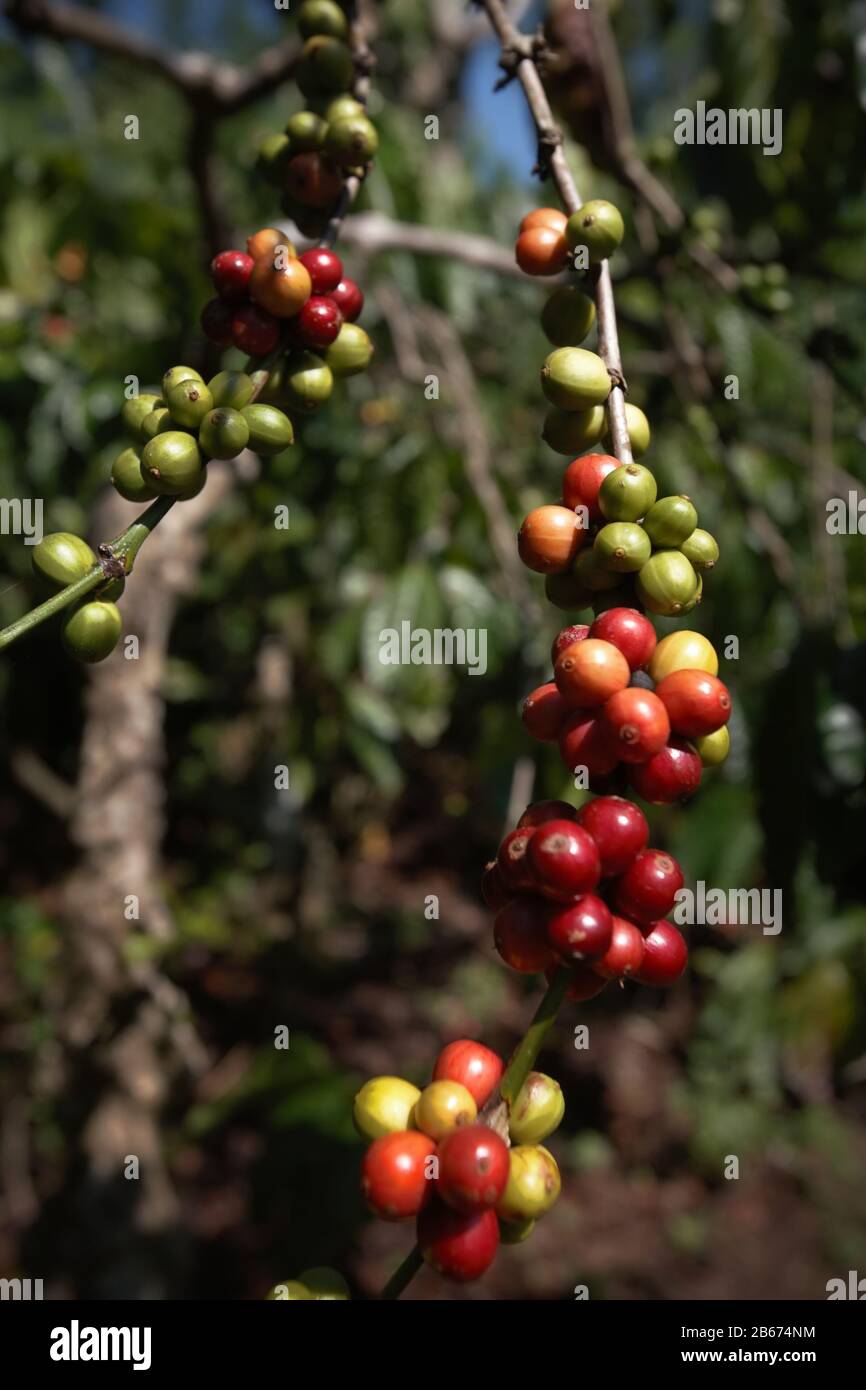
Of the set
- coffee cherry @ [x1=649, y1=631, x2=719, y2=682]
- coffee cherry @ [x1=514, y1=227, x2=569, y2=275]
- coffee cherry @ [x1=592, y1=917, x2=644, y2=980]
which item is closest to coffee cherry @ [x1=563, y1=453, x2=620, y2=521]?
coffee cherry @ [x1=649, y1=631, x2=719, y2=682]

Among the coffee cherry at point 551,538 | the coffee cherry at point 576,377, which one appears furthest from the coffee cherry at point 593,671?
the coffee cherry at point 576,377

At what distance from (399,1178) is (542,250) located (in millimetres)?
784

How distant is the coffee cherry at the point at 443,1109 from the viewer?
2.26 ft

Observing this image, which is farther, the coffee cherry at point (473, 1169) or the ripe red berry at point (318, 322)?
the ripe red berry at point (318, 322)

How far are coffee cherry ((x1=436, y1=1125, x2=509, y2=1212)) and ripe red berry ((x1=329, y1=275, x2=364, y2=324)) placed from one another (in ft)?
2.52

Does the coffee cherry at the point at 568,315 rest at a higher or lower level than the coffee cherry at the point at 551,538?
higher

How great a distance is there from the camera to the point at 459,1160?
0.63 metres

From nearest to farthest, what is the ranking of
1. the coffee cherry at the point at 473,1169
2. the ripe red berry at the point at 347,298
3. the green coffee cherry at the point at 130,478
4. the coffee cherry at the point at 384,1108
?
the coffee cherry at the point at 473,1169 → the coffee cherry at the point at 384,1108 → the green coffee cherry at the point at 130,478 → the ripe red berry at the point at 347,298

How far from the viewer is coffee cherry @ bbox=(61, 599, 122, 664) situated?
0.77 metres

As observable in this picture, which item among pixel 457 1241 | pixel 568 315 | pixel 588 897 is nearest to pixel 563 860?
pixel 588 897

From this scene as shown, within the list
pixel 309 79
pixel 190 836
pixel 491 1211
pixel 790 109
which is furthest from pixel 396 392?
pixel 190 836

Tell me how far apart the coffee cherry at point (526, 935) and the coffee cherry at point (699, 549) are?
31cm

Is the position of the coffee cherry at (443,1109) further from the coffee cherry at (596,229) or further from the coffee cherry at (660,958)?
the coffee cherry at (596,229)
